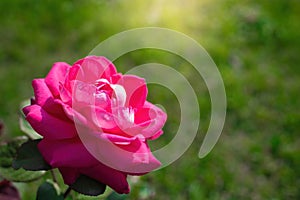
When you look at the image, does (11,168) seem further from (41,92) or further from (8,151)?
(41,92)

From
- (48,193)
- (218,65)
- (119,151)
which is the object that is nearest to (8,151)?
(48,193)

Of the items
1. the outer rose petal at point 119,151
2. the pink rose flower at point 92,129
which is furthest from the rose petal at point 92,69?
the outer rose petal at point 119,151

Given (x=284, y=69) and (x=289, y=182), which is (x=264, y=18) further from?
(x=289, y=182)

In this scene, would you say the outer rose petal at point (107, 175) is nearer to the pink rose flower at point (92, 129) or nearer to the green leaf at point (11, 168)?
the pink rose flower at point (92, 129)

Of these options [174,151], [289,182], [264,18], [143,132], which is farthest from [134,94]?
[264,18]

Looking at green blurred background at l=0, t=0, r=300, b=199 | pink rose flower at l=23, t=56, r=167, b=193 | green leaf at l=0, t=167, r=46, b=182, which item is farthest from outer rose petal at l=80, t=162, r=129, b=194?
green blurred background at l=0, t=0, r=300, b=199

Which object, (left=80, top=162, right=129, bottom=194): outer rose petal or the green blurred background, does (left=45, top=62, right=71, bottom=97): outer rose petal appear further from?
the green blurred background

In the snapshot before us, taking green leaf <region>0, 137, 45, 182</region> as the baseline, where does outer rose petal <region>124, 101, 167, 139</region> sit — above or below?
above
